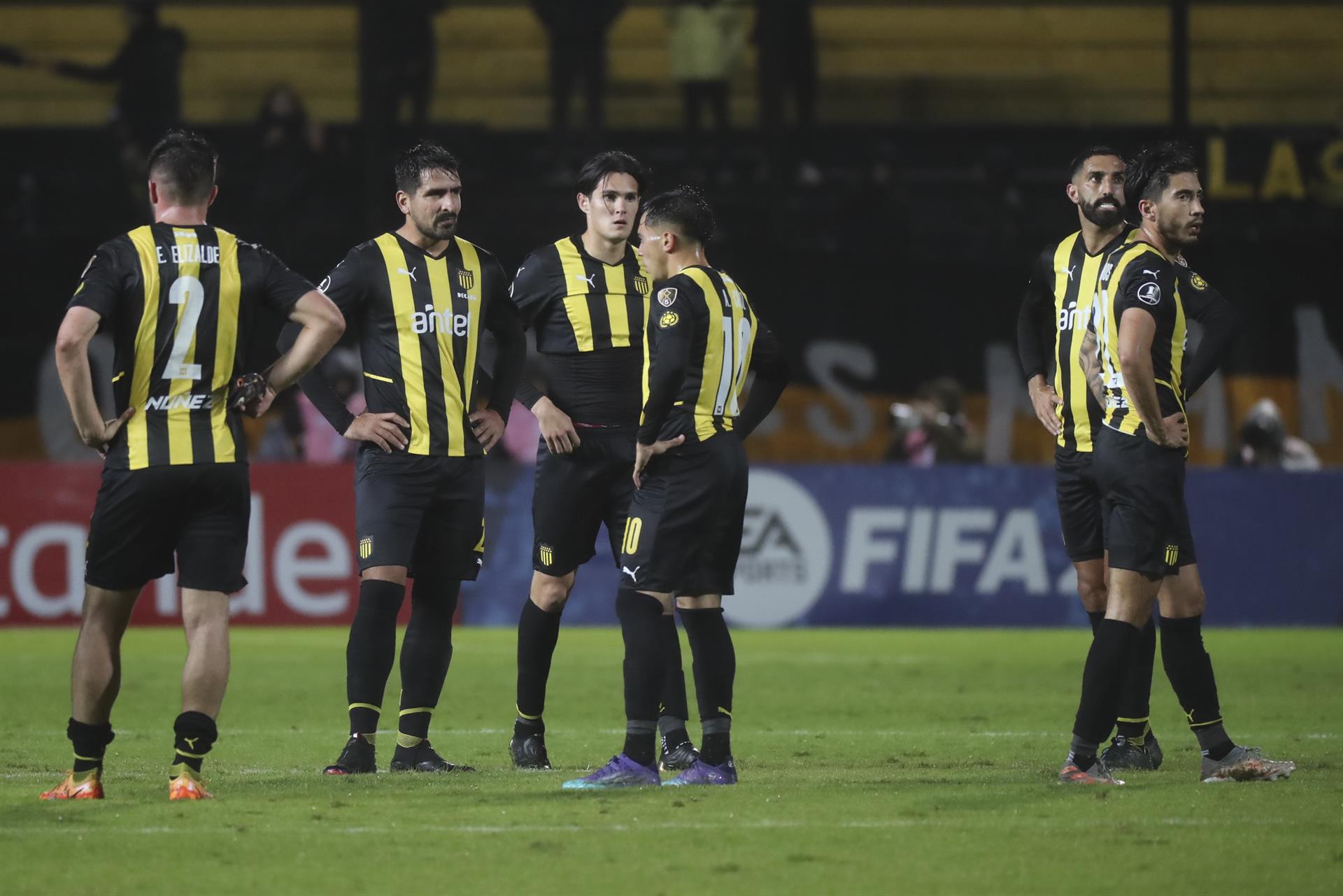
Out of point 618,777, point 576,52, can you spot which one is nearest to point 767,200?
point 576,52

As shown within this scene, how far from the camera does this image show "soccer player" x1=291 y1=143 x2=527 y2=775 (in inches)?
281

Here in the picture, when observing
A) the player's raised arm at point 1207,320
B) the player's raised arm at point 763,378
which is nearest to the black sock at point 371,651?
the player's raised arm at point 763,378

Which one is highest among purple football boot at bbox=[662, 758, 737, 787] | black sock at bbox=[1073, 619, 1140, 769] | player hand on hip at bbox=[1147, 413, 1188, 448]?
player hand on hip at bbox=[1147, 413, 1188, 448]

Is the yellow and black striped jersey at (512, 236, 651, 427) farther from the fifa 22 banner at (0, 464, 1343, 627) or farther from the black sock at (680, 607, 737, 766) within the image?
the fifa 22 banner at (0, 464, 1343, 627)

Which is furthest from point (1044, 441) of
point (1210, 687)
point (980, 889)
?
point (980, 889)

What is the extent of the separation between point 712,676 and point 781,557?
815 centimetres

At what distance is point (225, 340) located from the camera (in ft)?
20.5

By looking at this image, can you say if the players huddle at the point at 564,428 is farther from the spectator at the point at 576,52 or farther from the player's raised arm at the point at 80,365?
the spectator at the point at 576,52

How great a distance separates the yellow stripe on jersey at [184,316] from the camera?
6.15 m

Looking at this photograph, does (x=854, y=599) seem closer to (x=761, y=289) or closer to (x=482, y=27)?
(x=761, y=289)

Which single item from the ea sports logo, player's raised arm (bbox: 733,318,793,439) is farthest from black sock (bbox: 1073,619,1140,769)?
the ea sports logo

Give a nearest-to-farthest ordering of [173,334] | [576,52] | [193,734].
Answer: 1. [193,734]
2. [173,334]
3. [576,52]

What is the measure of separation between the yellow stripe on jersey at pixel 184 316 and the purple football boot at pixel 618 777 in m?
1.64

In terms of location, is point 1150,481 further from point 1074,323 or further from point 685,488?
point 685,488
